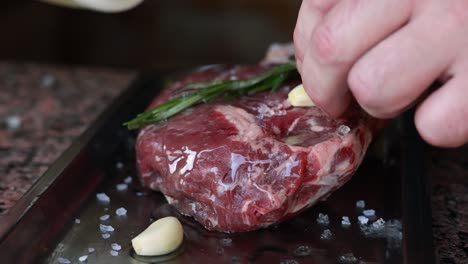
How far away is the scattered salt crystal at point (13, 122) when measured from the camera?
5.20ft

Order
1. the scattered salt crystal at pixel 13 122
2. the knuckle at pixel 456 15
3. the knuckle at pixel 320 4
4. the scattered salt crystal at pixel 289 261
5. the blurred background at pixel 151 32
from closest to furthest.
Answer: the knuckle at pixel 456 15
the knuckle at pixel 320 4
the scattered salt crystal at pixel 289 261
the scattered salt crystal at pixel 13 122
the blurred background at pixel 151 32

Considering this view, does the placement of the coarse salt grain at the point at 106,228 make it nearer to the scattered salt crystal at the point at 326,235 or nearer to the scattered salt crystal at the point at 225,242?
the scattered salt crystal at the point at 225,242

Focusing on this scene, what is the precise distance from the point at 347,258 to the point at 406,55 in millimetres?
371

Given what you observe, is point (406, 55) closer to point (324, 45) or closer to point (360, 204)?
point (324, 45)

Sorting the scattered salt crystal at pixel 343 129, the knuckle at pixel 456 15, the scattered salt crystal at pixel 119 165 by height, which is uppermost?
the knuckle at pixel 456 15

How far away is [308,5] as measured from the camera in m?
0.93

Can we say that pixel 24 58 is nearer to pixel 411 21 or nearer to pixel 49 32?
pixel 49 32

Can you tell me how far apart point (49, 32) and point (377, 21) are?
2033mm

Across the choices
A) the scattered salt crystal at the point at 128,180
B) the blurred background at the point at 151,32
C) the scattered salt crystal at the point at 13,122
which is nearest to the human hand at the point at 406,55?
the scattered salt crystal at the point at 128,180

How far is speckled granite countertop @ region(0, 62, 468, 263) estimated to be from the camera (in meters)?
1.19

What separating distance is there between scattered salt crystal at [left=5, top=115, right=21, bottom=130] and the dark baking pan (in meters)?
0.30

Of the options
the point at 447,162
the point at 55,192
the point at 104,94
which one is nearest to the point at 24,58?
the point at 104,94

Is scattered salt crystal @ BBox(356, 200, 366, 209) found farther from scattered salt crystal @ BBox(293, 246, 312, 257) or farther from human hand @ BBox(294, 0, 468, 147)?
human hand @ BBox(294, 0, 468, 147)

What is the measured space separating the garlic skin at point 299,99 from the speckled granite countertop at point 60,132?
11.8 inches
